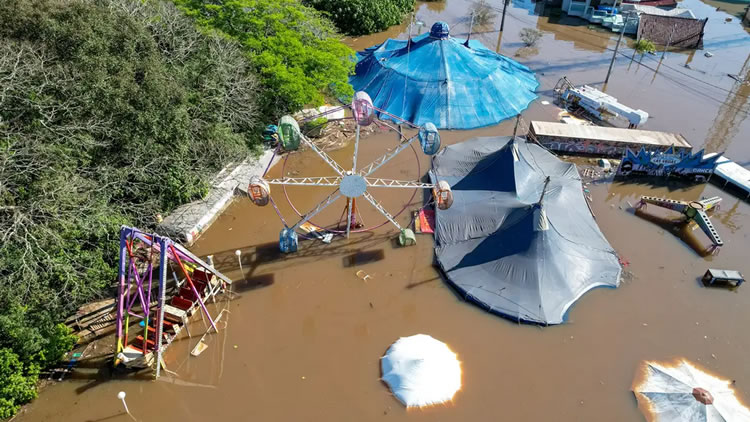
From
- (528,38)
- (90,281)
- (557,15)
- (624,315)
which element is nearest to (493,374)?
(624,315)

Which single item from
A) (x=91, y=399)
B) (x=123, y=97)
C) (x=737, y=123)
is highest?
(x=123, y=97)

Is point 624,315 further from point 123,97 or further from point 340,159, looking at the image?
point 123,97

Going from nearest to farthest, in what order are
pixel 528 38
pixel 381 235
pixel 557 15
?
→ pixel 381 235, pixel 528 38, pixel 557 15

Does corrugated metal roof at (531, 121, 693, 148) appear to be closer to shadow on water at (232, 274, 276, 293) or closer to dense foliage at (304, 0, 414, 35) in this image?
shadow on water at (232, 274, 276, 293)

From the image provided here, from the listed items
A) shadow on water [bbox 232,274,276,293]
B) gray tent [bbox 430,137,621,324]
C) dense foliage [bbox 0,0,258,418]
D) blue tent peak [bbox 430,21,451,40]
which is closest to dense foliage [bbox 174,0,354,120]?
dense foliage [bbox 0,0,258,418]

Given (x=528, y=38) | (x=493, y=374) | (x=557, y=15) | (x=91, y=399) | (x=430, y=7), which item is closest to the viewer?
Answer: (x=91, y=399)

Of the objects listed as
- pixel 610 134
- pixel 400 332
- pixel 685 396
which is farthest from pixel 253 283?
pixel 610 134

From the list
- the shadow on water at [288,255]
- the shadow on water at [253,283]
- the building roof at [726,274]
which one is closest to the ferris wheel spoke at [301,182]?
the shadow on water at [288,255]
